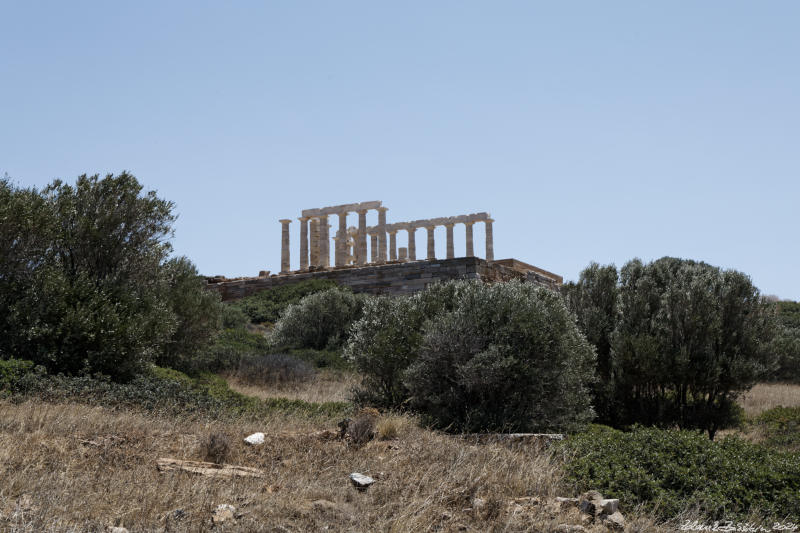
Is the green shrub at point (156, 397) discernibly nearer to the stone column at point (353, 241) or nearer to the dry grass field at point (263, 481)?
the dry grass field at point (263, 481)

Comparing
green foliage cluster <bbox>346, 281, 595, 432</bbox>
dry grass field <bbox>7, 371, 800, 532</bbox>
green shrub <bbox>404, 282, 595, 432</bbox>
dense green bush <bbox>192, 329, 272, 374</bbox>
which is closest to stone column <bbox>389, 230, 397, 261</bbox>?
dense green bush <bbox>192, 329, 272, 374</bbox>

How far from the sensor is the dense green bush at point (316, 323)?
24938mm

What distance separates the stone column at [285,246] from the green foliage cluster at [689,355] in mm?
29683

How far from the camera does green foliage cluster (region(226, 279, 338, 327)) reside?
32.5 metres

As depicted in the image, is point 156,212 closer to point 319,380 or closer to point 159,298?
point 159,298

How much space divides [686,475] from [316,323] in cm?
1881

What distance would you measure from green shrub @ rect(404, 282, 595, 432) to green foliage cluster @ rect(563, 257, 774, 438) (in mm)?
5116

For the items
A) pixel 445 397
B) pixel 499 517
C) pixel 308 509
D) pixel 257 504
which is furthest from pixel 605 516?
pixel 445 397

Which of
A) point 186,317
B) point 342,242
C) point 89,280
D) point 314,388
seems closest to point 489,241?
point 342,242

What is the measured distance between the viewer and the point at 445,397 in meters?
11.7

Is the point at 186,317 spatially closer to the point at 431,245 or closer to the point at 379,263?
the point at 379,263

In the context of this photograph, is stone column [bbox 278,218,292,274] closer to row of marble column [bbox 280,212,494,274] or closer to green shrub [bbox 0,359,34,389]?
row of marble column [bbox 280,212,494,274]

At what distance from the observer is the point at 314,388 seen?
1720 centimetres

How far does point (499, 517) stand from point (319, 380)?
1276 centimetres
